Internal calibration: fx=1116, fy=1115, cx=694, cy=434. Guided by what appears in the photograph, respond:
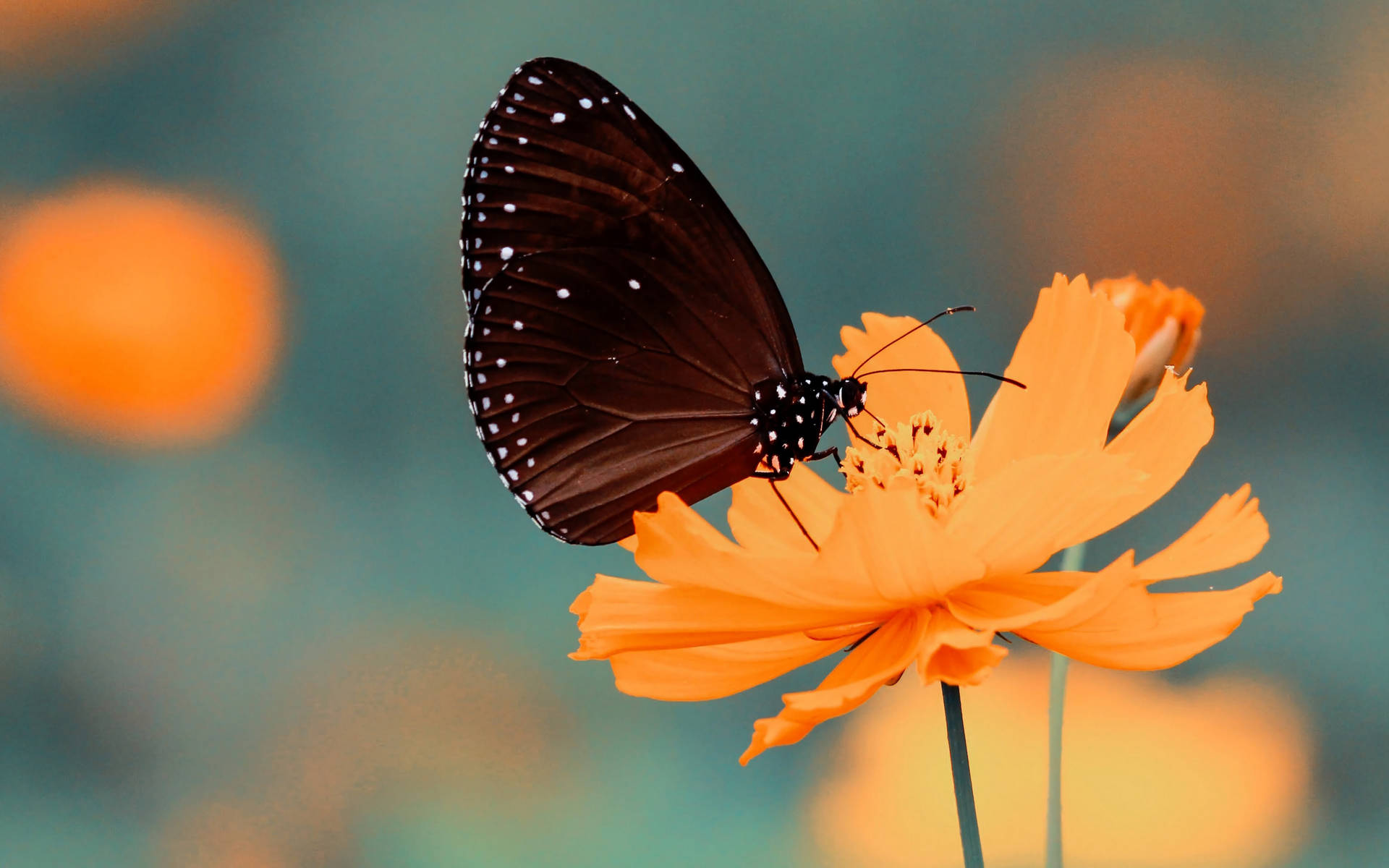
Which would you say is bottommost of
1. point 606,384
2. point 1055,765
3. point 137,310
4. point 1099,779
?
point 1099,779

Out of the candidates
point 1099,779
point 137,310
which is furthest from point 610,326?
point 137,310

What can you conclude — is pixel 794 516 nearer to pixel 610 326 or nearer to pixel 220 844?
pixel 610 326

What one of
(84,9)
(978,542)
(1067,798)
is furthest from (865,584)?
(84,9)

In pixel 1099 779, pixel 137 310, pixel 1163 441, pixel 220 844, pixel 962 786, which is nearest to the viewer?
pixel 962 786

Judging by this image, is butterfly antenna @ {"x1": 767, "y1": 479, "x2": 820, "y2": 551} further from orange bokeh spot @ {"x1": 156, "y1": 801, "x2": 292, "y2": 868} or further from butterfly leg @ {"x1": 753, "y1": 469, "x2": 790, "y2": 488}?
orange bokeh spot @ {"x1": 156, "y1": 801, "x2": 292, "y2": 868}

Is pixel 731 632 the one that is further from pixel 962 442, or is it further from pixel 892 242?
pixel 892 242

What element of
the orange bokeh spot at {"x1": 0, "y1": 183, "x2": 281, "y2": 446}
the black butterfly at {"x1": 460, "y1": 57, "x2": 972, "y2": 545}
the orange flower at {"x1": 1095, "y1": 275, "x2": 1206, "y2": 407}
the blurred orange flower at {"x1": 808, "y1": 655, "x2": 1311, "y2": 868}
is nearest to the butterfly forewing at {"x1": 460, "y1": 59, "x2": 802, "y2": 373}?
the black butterfly at {"x1": 460, "y1": 57, "x2": 972, "y2": 545}

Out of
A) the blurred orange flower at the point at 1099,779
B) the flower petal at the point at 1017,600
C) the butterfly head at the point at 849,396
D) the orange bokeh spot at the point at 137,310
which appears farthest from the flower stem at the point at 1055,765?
the orange bokeh spot at the point at 137,310
